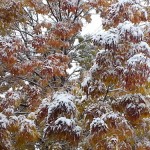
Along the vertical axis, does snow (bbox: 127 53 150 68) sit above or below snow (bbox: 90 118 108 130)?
above

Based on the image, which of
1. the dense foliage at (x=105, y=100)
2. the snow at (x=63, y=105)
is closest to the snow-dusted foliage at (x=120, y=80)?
the dense foliage at (x=105, y=100)

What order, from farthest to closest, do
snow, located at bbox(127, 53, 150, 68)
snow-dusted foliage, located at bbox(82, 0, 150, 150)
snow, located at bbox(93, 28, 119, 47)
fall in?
snow, located at bbox(93, 28, 119, 47) → snow-dusted foliage, located at bbox(82, 0, 150, 150) → snow, located at bbox(127, 53, 150, 68)

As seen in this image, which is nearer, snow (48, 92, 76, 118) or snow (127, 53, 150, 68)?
snow (127, 53, 150, 68)

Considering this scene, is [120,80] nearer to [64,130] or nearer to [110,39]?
[110,39]

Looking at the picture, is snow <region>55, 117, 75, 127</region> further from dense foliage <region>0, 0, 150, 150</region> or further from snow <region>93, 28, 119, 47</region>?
snow <region>93, 28, 119, 47</region>

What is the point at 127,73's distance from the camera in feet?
13.6

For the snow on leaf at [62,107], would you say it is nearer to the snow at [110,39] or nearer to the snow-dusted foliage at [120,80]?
the snow-dusted foliage at [120,80]

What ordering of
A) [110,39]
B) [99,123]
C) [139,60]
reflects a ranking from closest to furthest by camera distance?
1. [139,60]
2. [99,123]
3. [110,39]

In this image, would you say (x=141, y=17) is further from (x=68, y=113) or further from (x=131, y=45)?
(x=68, y=113)

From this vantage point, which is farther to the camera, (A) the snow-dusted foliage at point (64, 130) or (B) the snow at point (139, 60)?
(A) the snow-dusted foliage at point (64, 130)

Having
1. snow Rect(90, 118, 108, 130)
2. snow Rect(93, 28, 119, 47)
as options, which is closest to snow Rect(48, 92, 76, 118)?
snow Rect(90, 118, 108, 130)

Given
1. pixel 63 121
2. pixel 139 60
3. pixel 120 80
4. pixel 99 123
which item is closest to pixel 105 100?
pixel 120 80

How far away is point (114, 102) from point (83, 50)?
448 cm

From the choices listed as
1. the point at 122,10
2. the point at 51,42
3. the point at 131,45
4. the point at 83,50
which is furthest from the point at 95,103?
the point at 83,50
